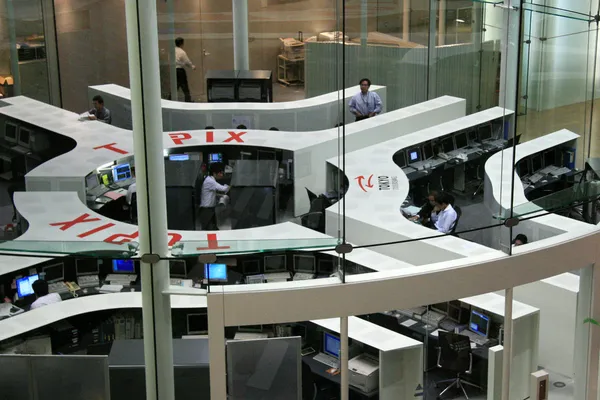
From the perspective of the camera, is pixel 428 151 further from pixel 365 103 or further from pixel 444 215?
pixel 444 215

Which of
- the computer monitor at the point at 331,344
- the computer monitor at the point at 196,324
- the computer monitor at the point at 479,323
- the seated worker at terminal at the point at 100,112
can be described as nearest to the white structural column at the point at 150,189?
the computer monitor at the point at 196,324

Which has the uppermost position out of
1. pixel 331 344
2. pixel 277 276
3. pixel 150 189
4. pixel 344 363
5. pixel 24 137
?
pixel 150 189

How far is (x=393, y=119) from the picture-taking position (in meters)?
15.6

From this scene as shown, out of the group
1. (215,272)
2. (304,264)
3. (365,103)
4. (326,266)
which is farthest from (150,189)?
(365,103)

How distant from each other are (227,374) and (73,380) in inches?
59.1

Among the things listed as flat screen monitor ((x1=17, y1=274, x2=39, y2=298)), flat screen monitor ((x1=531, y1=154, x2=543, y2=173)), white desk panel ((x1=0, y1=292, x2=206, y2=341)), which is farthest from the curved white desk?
white desk panel ((x1=0, y1=292, x2=206, y2=341))

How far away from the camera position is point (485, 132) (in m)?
15.2

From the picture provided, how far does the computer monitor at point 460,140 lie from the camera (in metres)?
15.4

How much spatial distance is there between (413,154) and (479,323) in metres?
4.66

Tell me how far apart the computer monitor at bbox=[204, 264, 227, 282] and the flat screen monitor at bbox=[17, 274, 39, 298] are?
341 centimetres

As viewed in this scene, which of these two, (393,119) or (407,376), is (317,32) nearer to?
(393,119)

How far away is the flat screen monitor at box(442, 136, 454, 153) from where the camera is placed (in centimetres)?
1548

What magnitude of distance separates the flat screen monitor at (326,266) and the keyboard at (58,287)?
11.9 ft

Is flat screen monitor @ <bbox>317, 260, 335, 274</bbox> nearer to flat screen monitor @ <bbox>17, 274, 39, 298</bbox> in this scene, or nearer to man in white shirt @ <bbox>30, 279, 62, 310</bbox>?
man in white shirt @ <bbox>30, 279, 62, 310</bbox>
